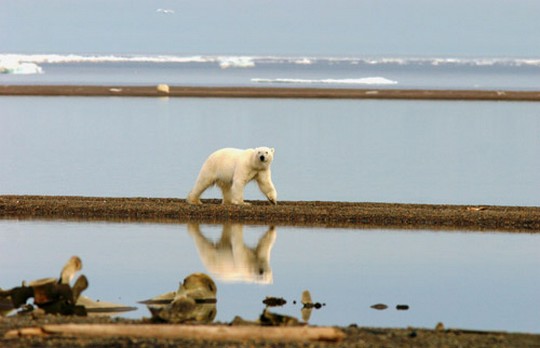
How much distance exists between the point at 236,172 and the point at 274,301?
319 inches

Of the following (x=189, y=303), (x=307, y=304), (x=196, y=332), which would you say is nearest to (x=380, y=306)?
(x=307, y=304)

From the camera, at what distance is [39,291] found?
505 inches

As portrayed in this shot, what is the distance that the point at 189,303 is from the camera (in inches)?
489

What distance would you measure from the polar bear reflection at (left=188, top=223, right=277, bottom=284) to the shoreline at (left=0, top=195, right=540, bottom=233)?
48.7 inches

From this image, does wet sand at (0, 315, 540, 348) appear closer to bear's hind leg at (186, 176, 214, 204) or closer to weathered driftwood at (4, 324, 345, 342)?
weathered driftwood at (4, 324, 345, 342)

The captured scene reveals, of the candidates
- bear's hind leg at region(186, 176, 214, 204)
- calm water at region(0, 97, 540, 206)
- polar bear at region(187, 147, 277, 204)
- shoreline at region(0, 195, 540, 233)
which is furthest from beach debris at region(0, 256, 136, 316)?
calm water at region(0, 97, 540, 206)

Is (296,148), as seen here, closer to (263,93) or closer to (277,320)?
(277,320)

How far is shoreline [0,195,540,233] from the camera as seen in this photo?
20.8m

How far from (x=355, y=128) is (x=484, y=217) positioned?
2635cm

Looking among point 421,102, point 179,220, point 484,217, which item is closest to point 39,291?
point 179,220

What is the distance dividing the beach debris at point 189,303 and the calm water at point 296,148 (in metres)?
11.1

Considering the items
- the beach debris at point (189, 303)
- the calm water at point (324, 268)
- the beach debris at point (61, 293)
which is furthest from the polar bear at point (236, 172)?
the beach debris at point (61, 293)

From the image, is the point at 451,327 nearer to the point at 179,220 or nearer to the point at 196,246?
the point at 196,246

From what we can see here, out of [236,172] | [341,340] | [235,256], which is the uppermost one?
[236,172]
